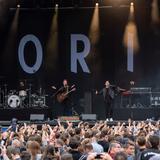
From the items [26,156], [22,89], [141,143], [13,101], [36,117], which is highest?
[22,89]

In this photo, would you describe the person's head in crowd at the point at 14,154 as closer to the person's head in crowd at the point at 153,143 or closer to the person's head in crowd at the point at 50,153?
the person's head in crowd at the point at 50,153

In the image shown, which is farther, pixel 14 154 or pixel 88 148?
pixel 88 148

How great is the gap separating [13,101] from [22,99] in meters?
0.46

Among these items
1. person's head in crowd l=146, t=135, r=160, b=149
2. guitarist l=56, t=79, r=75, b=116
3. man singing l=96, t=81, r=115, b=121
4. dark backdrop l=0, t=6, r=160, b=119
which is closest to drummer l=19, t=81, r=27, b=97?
dark backdrop l=0, t=6, r=160, b=119

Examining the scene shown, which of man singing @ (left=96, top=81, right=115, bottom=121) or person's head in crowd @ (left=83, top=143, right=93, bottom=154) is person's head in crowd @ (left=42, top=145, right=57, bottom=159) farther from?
man singing @ (left=96, top=81, right=115, bottom=121)

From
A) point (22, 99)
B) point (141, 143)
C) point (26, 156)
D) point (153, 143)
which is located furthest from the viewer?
point (22, 99)

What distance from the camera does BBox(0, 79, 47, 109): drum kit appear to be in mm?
24031

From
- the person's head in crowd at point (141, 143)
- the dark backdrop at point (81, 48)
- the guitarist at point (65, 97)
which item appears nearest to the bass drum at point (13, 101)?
the dark backdrop at point (81, 48)

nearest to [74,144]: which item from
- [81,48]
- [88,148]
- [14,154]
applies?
[88,148]

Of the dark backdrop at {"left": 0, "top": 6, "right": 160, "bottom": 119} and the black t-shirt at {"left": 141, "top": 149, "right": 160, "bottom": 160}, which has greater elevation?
the dark backdrop at {"left": 0, "top": 6, "right": 160, "bottom": 119}

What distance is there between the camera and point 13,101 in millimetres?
24016

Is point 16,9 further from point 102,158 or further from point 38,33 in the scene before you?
point 102,158

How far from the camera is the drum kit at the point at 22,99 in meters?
24.0

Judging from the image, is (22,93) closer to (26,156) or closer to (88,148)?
(88,148)
